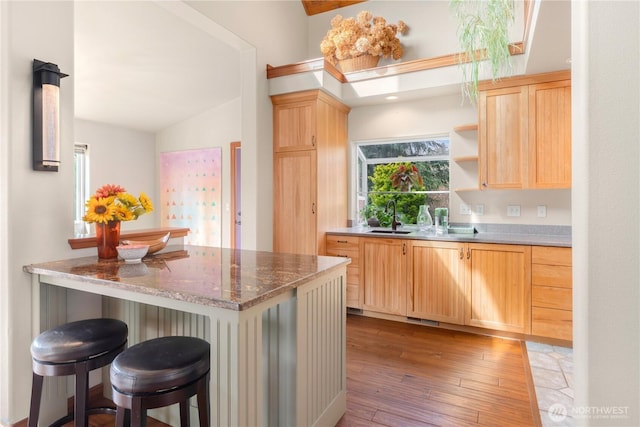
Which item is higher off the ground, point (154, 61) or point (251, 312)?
point (154, 61)

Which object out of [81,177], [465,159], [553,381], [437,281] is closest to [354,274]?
[437,281]

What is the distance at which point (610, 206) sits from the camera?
1.00m

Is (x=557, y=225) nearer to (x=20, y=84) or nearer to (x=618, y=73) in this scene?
(x=618, y=73)

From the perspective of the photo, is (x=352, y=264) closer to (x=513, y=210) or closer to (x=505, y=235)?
(x=505, y=235)

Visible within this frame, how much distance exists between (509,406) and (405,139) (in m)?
2.83

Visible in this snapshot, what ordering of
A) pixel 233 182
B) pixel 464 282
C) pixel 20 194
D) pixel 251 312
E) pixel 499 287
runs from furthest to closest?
pixel 233 182
pixel 464 282
pixel 499 287
pixel 20 194
pixel 251 312

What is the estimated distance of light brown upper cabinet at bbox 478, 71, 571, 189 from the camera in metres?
3.04

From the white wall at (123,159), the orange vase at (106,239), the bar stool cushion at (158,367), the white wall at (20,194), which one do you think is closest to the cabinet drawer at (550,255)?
the bar stool cushion at (158,367)

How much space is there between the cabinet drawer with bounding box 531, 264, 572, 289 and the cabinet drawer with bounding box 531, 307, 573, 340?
221 millimetres

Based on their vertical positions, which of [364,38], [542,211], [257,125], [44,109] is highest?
[364,38]

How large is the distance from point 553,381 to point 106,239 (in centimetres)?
300

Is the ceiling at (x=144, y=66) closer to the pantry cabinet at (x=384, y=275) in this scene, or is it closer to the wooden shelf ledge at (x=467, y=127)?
the wooden shelf ledge at (x=467, y=127)

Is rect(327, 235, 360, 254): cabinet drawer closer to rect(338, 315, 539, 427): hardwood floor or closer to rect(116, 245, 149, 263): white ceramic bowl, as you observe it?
rect(338, 315, 539, 427): hardwood floor

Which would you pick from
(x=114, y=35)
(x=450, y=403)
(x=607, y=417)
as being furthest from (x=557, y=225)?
(x=114, y=35)
